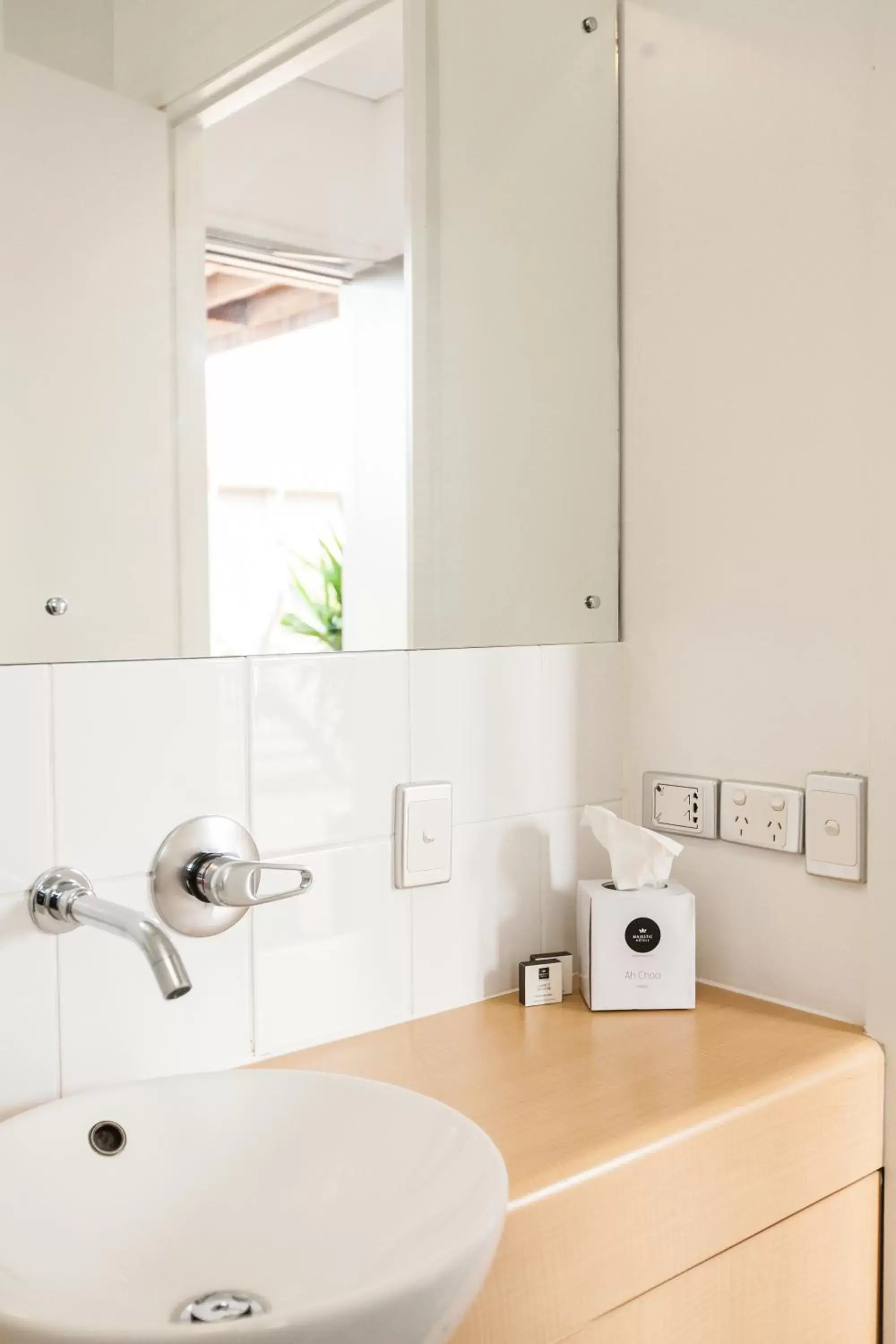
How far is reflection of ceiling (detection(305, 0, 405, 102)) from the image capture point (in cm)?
120

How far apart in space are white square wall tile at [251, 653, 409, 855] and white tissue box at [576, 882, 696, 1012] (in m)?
0.26

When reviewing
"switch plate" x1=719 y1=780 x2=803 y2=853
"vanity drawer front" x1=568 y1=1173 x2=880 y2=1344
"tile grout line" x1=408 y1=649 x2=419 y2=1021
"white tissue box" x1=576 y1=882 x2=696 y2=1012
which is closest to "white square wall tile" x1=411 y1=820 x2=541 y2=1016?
"tile grout line" x1=408 y1=649 x2=419 y2=1021

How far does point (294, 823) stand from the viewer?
118 cm

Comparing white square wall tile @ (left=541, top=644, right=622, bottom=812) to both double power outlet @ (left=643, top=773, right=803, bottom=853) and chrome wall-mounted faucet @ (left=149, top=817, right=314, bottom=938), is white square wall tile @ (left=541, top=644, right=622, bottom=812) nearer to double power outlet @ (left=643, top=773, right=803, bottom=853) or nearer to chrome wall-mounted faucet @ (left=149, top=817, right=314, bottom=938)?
double power outlet @ (left=643, top=773, right=803, bottom=853)

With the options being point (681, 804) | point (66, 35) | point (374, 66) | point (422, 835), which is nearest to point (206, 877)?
point (422, 835)

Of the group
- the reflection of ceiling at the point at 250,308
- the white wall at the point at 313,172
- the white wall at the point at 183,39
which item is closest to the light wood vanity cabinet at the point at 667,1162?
the reflection of ceiling at the point at 250,308

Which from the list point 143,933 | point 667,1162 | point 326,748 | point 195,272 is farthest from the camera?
point 326,748

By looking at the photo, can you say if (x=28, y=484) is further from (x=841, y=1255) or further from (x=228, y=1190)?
(x=841, y=1255)

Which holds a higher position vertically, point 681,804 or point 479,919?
point 681,804

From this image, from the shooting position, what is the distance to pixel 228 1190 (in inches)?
36.7

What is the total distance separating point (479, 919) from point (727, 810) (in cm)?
31

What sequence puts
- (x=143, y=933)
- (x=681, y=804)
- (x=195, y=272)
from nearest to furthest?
(x=143, y=933) < (x=195, y=272) < (x=681, y=804)

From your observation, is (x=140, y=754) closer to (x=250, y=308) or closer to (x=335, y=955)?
(x=335, y=955)

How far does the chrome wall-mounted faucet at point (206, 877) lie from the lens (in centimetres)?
104
